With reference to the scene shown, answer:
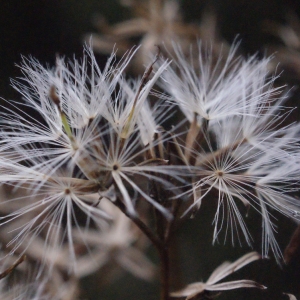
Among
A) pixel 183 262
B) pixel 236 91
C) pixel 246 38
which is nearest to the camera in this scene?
pixel 236 91

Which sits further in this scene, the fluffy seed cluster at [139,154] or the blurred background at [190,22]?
the blurred background at [190,22]

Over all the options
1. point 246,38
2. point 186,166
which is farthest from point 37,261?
point 246,38

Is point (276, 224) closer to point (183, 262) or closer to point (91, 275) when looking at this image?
point (183, 262)

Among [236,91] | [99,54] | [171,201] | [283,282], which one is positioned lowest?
[283,282]

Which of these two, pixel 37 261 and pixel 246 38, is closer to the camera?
pixel 37 261

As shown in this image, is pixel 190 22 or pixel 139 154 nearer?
pixel 139 154

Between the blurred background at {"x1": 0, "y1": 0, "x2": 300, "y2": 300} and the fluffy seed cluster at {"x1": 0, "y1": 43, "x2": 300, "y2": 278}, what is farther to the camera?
the blurred background at {"x1": 0, "y1": 0, "x2": 300, "y2": 300}

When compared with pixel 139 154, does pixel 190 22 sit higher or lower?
higher

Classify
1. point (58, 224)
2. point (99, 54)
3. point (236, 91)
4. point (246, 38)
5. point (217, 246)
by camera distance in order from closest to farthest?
point (58, 224)
point (236, 91)
point (217, 246)
point (99, 54)
point (246, 38)
